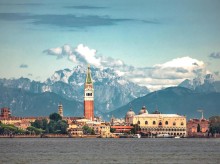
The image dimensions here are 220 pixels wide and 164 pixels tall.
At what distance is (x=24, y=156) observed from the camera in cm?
9575

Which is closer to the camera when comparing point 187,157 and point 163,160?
point 163,160

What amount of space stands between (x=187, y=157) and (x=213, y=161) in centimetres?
691

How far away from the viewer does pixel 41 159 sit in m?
90.0

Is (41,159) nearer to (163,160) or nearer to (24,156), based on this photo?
(24,156)

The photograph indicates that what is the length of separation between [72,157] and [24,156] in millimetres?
6047

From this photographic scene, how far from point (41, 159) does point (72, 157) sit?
13.0 ft

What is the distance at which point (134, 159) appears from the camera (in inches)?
3556

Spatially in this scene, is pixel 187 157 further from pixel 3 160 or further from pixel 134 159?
pixel 3 160

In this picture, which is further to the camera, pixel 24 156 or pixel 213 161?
pixel 24 156

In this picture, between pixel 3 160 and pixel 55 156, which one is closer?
pixel 3 160

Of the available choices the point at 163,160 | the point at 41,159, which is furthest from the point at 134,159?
the point at 41,159

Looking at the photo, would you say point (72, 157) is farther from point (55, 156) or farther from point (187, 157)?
point (187, 157)

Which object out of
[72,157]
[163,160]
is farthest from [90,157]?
[163,160]

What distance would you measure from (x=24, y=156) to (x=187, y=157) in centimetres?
1708
